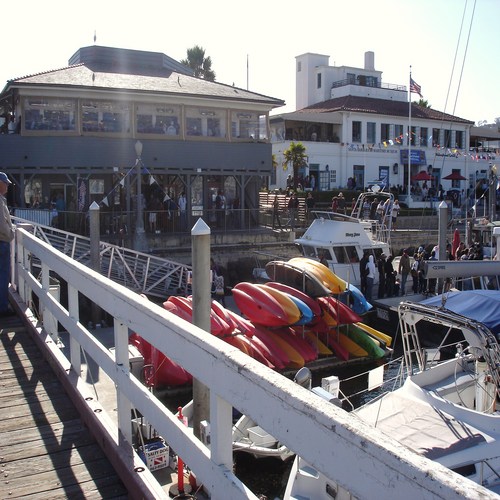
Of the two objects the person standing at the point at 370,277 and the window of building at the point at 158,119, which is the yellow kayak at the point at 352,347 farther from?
the window of building at the point at 158,119

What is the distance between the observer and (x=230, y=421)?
253cm

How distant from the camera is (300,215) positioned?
3269 centimetres

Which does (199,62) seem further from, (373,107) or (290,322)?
(290,322)

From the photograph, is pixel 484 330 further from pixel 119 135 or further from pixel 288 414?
pixel 119 135

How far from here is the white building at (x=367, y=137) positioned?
47531mm

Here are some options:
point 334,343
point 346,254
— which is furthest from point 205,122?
point 334,343

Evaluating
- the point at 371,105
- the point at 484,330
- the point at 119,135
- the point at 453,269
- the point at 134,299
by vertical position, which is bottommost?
the point at 484,330

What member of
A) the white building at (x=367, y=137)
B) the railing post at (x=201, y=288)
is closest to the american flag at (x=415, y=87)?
the white building at (x=367, y=137)

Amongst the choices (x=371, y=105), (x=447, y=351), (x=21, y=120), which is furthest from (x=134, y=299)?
(x=371, y=105)

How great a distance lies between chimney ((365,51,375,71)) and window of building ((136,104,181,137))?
35070 mm

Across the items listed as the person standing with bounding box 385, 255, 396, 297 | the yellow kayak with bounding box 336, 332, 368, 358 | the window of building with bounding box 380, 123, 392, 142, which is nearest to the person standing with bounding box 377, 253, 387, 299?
the person standing with bounding box 385, 255, 396, 297

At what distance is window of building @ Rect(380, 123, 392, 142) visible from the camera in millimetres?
50781

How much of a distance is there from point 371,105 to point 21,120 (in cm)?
3197

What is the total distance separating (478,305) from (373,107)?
3899cm
